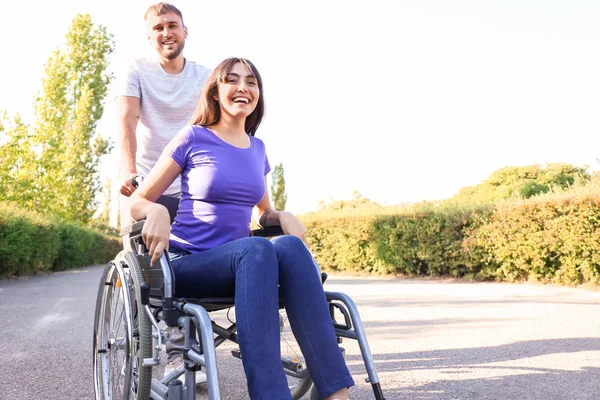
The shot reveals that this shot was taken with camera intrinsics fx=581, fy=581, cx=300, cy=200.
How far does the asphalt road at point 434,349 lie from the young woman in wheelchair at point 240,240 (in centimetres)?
115

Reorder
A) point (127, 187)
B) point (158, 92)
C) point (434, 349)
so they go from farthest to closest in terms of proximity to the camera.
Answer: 1. point (434, 349)
2. point (158, 92)
3. point (127, 187)

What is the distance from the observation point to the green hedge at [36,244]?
1168 cm

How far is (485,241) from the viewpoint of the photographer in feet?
36.4

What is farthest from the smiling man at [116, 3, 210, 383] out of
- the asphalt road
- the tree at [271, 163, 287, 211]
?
the tree at [271, 163, 287, 211]

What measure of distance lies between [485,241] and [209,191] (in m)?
9.72

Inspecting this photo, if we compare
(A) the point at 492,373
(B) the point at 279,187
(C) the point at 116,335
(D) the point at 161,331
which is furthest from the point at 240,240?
(B) the point at 279,187

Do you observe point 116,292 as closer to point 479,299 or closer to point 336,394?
point 336,394

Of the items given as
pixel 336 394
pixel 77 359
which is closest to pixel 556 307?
pixel 77 359

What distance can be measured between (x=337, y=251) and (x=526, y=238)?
615 cm

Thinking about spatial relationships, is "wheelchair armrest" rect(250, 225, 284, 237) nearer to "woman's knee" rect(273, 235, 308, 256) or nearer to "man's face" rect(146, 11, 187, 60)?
"woman's knee" rect(273, 235, 308, 256)

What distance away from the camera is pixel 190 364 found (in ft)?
5.97

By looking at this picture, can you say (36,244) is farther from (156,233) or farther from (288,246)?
(288,246)

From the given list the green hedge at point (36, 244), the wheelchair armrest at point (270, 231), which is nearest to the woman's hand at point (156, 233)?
the wheelchair armrest at point (270, 231)

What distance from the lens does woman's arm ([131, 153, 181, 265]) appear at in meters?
1.98
